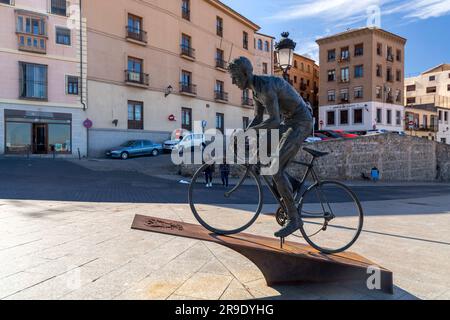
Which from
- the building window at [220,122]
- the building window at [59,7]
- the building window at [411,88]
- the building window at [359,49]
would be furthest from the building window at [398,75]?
the building window at [59,7]

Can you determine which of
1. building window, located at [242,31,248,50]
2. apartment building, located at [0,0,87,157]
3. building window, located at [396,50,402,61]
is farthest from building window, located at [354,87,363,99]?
apartment building, located at [0,0,87,157]

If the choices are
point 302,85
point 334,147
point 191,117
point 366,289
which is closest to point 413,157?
point 334,147

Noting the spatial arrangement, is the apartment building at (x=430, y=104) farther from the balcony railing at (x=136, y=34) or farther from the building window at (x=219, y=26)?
the balcony railing at (x=136, y=34)

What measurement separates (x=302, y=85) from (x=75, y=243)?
186ft

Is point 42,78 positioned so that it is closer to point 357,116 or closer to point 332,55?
point 357,116

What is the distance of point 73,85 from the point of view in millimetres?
26047

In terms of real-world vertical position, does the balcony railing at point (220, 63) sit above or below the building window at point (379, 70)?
below

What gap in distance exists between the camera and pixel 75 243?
4.95 metres

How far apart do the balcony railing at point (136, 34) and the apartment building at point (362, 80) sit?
26.0 metres

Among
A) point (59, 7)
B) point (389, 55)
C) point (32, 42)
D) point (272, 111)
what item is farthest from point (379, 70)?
point (272, 111)

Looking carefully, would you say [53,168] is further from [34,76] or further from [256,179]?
[256,179]

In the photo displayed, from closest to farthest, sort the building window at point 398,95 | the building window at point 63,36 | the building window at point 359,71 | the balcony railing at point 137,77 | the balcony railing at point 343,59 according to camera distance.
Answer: the building window at point 63,36, the balcony railing at point 137,77, the building window at point 359,71, the balcony railing at point 343,59, the building window at point 398,95

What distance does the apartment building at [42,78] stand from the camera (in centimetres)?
2362

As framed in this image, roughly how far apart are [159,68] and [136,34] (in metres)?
3.39
